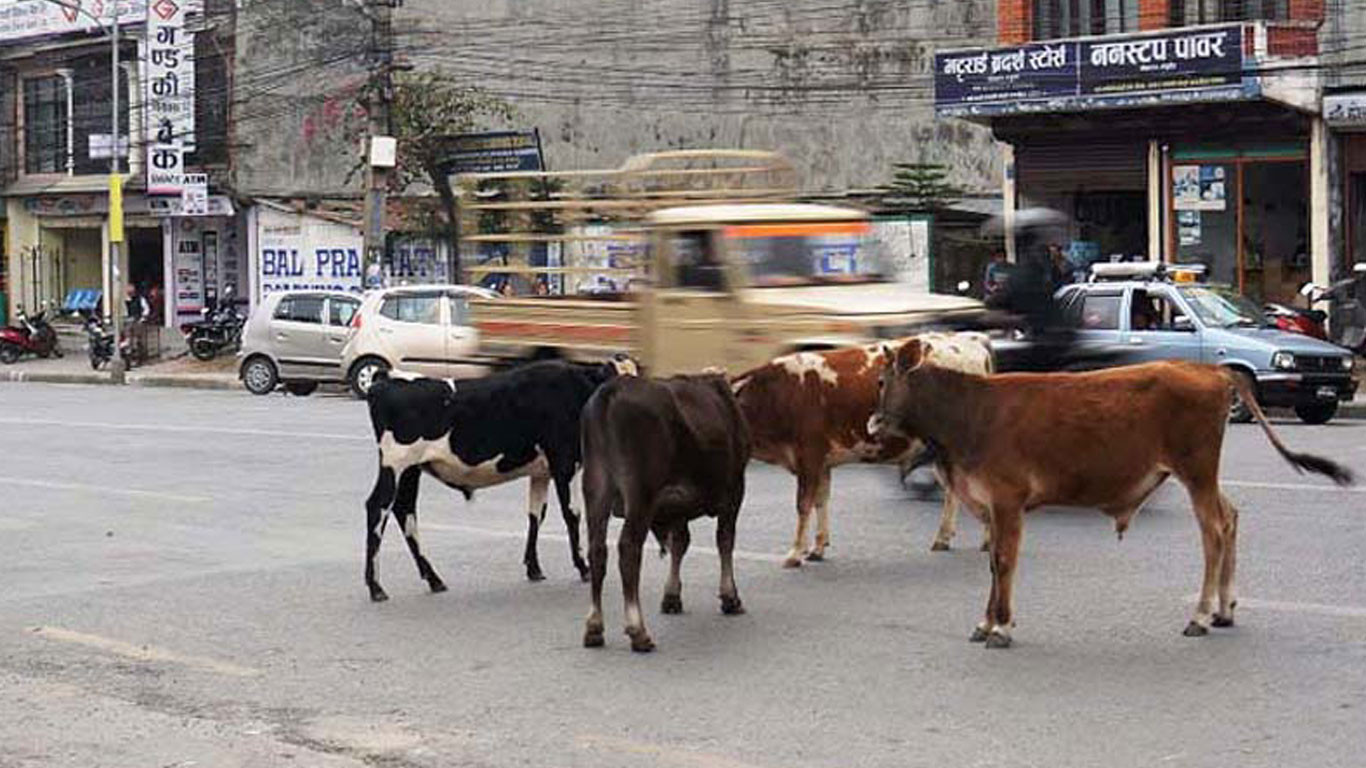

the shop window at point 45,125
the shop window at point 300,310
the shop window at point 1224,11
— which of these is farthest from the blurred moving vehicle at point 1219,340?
the shop window at point 45,125

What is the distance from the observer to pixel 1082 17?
30750mm

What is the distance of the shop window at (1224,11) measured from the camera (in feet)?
94.1

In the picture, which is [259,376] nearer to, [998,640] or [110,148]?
[110,148]

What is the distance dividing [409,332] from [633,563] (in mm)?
18447

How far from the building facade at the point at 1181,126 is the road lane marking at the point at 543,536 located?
60.3ft

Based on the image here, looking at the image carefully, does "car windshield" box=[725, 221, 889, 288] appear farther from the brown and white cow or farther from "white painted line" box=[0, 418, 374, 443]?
"white painted line" box=[0, 418, 374, 443]

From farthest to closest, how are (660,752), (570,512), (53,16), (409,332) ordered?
(53,16) < (409,332) < (570,512) < (660,752)

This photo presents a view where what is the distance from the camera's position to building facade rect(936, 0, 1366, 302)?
2797cm

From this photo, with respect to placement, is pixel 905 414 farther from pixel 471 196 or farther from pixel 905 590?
pixel 471 196

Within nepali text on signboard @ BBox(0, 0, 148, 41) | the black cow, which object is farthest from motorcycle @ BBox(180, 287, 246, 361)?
the black cow

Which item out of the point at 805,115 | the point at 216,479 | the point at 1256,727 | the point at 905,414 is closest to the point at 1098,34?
the point at 805,115

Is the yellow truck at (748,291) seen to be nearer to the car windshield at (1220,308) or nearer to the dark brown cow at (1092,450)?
the dark brown cow at (1092,450)

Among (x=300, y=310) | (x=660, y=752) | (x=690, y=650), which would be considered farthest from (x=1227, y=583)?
(x=300, y=310)

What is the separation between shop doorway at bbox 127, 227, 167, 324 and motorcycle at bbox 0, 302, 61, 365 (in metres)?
3.40
